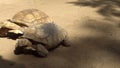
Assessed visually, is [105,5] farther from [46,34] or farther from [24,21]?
[46,34]

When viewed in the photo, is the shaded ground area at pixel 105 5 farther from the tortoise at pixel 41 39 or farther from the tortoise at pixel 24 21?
the tortoise at pixel 41 39

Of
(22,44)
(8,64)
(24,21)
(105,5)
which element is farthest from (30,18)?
(105,5)

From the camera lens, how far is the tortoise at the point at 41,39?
12.8ft

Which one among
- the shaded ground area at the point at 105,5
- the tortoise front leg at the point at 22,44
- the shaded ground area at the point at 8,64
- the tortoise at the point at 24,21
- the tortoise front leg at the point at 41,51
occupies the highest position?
the tortoise at the point at 24,21

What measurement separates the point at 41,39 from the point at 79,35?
34.2 inches

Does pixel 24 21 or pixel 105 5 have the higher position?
pixel 24 21

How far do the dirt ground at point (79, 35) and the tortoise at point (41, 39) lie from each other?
0.10 metres

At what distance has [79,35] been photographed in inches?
182

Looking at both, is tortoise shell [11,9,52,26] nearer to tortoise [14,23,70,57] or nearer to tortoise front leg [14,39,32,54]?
tortoise [14,23,70,57]

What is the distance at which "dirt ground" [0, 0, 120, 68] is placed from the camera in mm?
3820

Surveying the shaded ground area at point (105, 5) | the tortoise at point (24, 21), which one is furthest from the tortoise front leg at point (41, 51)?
the shaded ground area at point (105, 5)

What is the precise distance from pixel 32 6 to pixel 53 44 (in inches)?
88.0

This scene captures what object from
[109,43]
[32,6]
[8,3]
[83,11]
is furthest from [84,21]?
[8,3]

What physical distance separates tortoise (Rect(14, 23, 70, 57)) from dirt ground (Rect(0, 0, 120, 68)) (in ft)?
0.33
